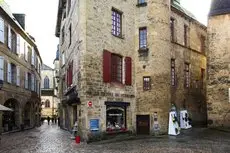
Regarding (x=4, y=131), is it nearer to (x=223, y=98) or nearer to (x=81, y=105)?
(x=81, y=105)

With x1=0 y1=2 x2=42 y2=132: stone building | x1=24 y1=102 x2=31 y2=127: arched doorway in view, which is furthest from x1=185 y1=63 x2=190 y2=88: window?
x1=24 y1=102 x2=31 y2=127: arched doorway

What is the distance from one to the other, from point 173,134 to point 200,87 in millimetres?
8196

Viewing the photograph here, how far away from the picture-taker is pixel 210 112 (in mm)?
22672

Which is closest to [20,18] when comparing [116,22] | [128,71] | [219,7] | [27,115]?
[27,115]

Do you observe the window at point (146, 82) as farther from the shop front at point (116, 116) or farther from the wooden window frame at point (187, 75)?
the wooden window frame at point (187, 75)

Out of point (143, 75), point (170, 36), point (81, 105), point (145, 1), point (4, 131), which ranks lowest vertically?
point (4, 131)

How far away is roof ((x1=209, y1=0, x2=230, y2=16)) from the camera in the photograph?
895 inches

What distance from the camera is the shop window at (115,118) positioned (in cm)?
1930

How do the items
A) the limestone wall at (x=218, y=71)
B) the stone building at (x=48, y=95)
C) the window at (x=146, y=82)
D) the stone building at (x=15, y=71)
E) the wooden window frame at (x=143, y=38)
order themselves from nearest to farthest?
the window at (x=146, y=82) → the wooden window frame at (x=143, y=38) → the limestone wall at (x=218, y=71) → the stone building at (x=15, y=71) → the stone building at (x=48, y=95)

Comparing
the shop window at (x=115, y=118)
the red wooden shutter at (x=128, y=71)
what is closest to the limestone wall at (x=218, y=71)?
the red wooden shutter at (x=128, y=71)

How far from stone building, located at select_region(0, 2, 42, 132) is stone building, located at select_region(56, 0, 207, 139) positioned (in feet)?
15.0

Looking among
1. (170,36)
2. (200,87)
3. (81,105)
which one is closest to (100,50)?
(81,105)

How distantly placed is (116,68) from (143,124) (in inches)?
152

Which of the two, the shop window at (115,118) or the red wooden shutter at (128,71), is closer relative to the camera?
the shop window at (115,118)
